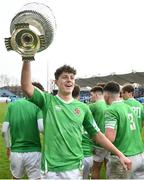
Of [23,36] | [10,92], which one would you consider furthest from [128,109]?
[10,92]

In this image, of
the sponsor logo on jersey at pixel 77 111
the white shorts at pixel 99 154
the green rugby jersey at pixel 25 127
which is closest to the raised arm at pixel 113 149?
the sponsor logo on jersey at pixel 77 111

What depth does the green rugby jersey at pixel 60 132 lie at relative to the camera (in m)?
5.40

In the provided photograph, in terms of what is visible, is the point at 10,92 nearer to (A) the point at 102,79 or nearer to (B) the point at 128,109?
Result: (A) the point at 102,79

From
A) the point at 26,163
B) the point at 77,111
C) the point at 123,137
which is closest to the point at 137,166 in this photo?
the point at 123,137

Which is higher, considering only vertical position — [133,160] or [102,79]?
[102,79]

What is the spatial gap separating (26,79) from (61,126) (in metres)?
0.68

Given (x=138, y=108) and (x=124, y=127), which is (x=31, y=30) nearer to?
(x=124, y=127)

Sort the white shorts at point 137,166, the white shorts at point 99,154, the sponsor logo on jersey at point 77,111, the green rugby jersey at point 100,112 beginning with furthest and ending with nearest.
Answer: the white shorts at point 99,154, the green rugby jersey at point 100,112, the white shorts at point 137,166, the sponsor logo on jersey at point 77,111

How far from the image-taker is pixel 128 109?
718 cm

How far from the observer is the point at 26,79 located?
5.23 m

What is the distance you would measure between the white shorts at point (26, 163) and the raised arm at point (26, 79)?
2396mm

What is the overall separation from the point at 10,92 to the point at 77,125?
118 m

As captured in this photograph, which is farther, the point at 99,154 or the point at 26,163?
the point at 99,154

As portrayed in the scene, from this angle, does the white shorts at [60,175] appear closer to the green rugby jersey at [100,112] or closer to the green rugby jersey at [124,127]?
the green rugby jersey at [124,127]
